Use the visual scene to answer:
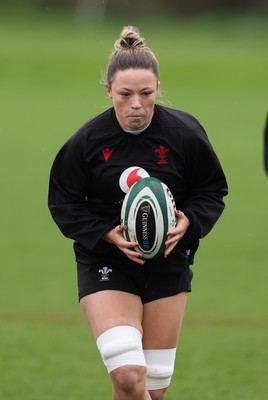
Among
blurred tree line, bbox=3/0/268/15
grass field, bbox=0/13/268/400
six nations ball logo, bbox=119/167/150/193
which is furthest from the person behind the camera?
blurred tree line, bbox=3/0/268/15

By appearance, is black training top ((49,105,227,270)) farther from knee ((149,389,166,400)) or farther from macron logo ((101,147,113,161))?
knee ((149,389,166,400))

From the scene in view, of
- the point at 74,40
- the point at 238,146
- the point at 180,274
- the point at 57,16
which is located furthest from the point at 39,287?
the point at 57,16

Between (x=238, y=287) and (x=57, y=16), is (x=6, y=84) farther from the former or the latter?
A: (x=238, y=287)

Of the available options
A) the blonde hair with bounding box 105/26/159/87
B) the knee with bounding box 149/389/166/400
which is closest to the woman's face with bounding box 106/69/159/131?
the blonde hair with bounding box 105/26/159/87

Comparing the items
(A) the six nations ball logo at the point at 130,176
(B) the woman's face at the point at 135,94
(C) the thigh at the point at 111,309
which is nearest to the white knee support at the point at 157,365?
(C) the thigh at the point at 111,309

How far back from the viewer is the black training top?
6609 mm

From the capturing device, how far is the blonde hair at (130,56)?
6539mm

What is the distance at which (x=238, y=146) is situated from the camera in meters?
24.4

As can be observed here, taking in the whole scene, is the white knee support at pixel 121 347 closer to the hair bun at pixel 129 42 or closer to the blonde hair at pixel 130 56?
the blonde hair at pixel 130 56

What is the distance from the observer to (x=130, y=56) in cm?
657

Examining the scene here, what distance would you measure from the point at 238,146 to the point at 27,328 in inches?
567

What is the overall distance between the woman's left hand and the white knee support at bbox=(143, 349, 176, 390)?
628 millimetres

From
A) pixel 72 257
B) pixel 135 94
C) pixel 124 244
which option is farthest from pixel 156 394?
pixel 72 257

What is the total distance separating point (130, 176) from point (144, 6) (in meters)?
52.5
